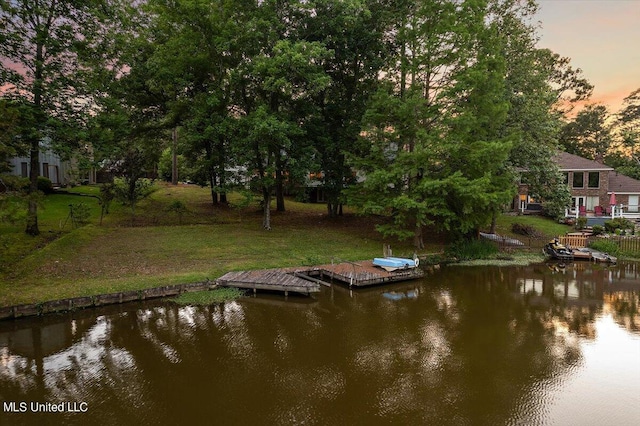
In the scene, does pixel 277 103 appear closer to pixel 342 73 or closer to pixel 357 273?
pixel 342 73

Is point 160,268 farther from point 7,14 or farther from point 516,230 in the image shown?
point 516,230

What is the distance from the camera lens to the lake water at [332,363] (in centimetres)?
762

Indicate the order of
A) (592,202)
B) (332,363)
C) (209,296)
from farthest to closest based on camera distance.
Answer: (592,202) < (209,296) < (332,363)

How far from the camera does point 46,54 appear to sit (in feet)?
61.5

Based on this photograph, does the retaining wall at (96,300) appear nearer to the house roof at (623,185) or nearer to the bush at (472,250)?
the bush at (472,250)

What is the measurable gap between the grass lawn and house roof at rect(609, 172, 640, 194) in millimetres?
9185

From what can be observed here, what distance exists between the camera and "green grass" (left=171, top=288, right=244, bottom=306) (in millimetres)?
14523

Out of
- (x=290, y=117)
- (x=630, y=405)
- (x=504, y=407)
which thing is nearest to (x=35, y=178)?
(x=290, y=117)

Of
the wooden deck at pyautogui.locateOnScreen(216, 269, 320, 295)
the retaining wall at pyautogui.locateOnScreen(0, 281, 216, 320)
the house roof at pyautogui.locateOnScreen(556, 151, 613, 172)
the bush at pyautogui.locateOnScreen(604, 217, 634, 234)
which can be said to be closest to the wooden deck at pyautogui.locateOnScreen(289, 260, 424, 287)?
the wooden deck at pyautogui.locateOnScreen(216, 269, 320, 295)

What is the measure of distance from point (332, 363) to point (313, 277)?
29.8ft

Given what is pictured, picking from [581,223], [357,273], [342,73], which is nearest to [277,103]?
[342,73]

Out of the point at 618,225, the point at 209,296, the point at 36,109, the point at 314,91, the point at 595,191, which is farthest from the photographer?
the point at 595,191

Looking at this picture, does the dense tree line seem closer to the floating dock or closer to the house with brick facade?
the floating dock

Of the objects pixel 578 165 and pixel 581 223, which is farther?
pixel 578 165
